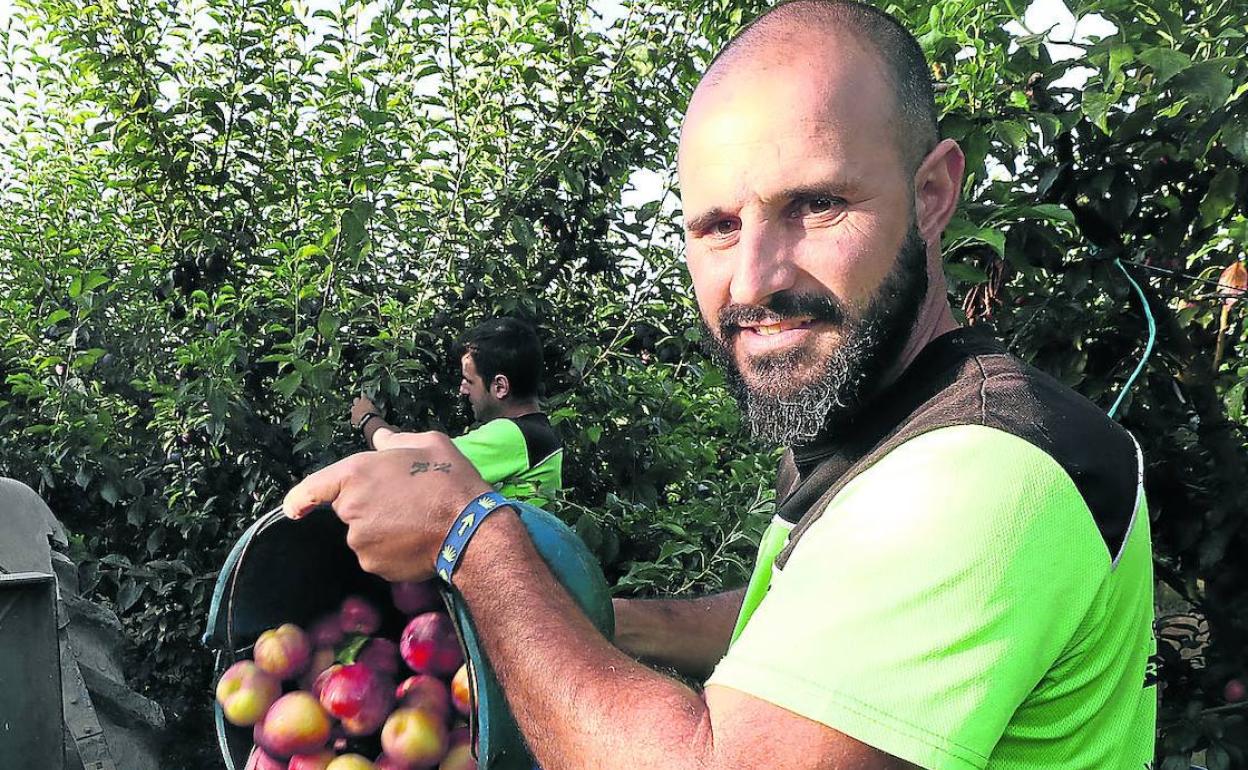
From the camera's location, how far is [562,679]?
3.43 ft

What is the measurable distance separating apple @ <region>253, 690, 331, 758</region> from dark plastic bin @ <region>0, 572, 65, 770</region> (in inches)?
67.3

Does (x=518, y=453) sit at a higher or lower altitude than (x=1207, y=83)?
lower

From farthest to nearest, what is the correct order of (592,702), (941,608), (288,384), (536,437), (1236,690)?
A: (536,437) → (288,384) → (1236,690) → (592,702) → (941,608)

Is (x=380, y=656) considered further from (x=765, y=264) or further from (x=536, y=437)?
(x=536, y=437)

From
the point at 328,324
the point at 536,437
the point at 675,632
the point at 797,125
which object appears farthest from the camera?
the point at 536,437

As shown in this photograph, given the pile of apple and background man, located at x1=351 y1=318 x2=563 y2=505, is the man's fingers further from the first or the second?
background man, located at x1=351 y1=318 x2=563 y2=505

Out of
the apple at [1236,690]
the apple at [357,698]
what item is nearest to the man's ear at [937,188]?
the apple at [357,698]

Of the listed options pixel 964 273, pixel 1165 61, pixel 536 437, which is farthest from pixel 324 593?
pixel 536 437

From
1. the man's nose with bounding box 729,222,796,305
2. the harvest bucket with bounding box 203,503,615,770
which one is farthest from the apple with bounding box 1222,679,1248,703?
the man's nose with bounding box 729,222,796,305

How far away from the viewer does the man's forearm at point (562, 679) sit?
3.20ft

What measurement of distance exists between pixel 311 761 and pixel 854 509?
659 millimetres

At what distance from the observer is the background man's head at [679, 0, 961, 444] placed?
1.14 meters

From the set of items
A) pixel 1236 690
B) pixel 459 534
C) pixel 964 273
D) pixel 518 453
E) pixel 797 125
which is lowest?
pixel 1236 690

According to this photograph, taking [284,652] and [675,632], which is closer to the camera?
[284,652]
